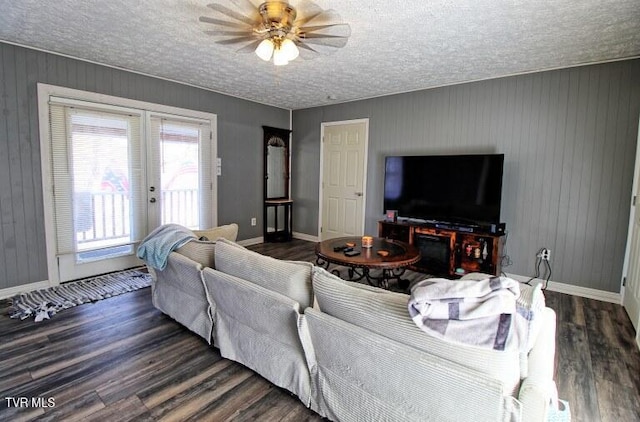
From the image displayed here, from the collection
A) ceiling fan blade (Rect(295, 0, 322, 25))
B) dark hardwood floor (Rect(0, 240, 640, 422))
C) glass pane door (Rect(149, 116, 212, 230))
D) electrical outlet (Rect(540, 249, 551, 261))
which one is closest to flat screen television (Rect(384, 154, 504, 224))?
electrical outlet (Rect(540, 249, 551, 261))

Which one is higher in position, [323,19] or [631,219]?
[323,19]

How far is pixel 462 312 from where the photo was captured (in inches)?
45.2

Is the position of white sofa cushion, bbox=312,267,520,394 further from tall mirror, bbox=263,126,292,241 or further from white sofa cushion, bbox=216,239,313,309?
tall mirror, bbox=263,126,292,241

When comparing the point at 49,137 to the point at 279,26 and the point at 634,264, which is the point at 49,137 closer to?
the point at 279,26

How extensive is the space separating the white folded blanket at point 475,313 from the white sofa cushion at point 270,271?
0.66 metres

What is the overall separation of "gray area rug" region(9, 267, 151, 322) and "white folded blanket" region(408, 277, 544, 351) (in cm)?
314

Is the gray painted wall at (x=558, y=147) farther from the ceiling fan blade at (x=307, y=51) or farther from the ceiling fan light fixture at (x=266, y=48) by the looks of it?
the ceiling fan light fixture at (x=266, y=48)

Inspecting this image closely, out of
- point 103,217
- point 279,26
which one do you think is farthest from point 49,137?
point 279,26

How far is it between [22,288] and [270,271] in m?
3.08

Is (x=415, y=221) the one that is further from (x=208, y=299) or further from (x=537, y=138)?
(x=208, y=299)

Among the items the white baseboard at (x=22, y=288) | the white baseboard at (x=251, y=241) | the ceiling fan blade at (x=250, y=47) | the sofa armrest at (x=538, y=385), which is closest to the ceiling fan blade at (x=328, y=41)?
the ceiling fan blade at (x=250, y=47)

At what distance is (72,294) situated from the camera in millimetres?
3232

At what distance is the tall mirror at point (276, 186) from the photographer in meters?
5.68

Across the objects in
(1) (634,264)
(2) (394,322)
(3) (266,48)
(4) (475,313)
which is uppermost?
(3) (266,48)
